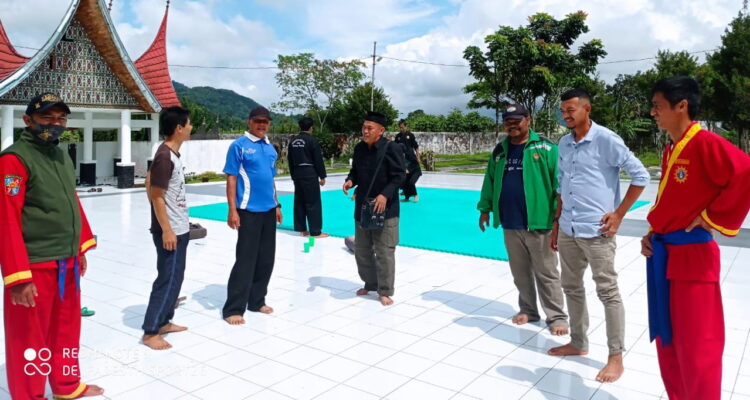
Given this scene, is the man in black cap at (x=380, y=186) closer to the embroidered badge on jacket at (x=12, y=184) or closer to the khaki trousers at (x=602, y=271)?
the khaki trousers at (x=602, y=271)

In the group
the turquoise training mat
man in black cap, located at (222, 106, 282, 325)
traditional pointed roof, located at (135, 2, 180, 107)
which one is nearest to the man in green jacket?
man in black cap, located at (222, 106, 282, 325)

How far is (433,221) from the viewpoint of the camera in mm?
10023

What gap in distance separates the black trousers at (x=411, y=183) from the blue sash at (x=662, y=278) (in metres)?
8.67

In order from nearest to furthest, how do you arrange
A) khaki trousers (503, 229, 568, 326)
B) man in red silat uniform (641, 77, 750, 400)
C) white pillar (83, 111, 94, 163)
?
man in red silat uniform (641, 77, 750, 400) → khaki trousers (503, 229, 568, 326) → white pillar (83, 111, 94, 163)

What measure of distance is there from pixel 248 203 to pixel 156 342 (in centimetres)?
121

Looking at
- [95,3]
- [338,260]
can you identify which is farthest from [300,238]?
[95,3]

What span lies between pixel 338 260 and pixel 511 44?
2172 centimetres

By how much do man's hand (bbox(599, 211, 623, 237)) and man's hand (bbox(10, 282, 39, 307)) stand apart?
9.82 ft

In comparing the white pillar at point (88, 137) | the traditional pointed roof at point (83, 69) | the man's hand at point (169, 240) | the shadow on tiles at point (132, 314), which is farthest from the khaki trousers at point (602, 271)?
the white pillar at point (88, 137)

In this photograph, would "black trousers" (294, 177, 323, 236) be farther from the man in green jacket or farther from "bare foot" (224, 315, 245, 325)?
the man in green jacket

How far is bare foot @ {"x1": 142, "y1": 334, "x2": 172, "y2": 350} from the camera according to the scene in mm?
3926

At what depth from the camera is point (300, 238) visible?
838 cm

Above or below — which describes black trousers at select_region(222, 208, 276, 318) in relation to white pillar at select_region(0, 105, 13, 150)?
below

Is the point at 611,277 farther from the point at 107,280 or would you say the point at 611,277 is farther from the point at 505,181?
the point at 107,280
